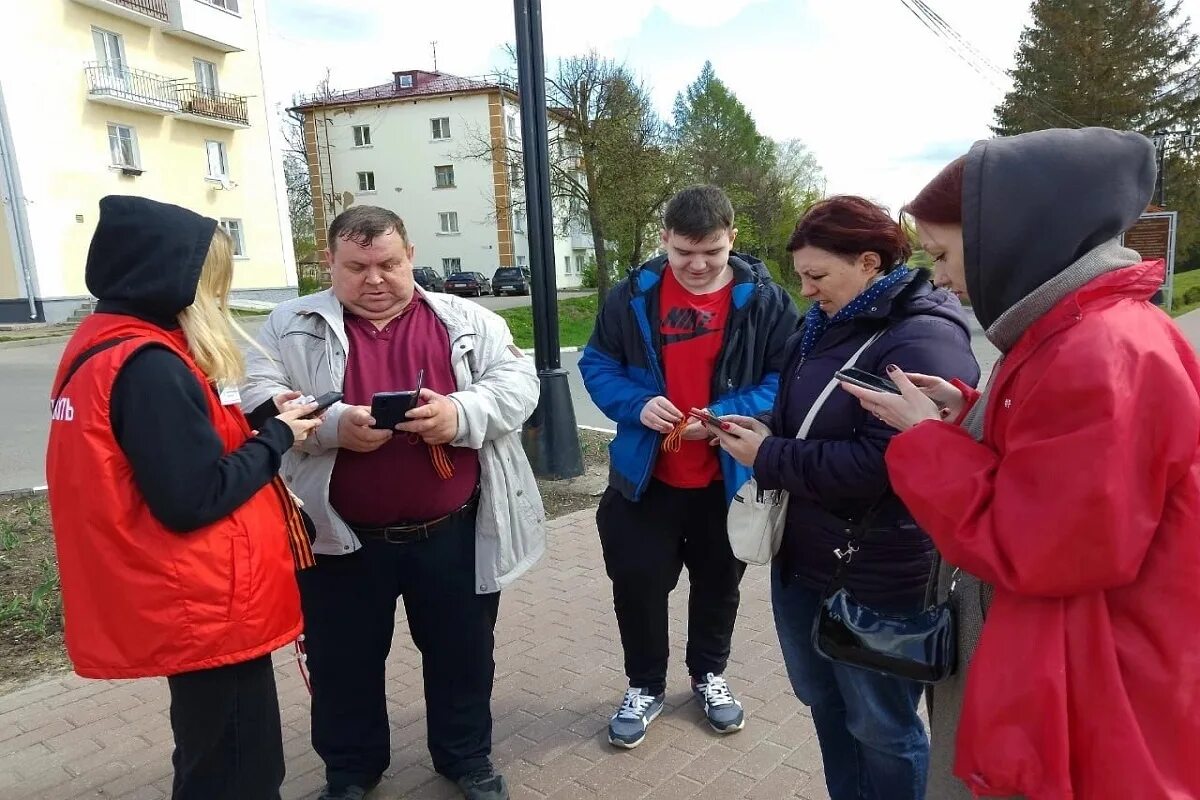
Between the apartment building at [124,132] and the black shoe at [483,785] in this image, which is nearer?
the black shoe at [483,785]

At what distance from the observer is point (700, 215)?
280 cm

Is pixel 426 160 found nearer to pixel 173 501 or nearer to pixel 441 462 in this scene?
pixel 441 462

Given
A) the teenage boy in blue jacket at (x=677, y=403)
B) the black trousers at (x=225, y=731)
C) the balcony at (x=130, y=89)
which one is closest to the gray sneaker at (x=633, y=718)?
the teenage boy in blue jacket at (x=677, y=403)

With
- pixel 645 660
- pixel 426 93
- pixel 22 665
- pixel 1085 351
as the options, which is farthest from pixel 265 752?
pixel 426 93

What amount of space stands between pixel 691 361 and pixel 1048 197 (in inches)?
64.8

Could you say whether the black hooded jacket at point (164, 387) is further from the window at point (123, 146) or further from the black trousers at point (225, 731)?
the window at point (123, 146)

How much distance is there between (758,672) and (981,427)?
232cm

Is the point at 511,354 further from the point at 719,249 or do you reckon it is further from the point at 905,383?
the point at 905,383

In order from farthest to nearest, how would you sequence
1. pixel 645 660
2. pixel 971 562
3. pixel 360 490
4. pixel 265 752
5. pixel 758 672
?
pixel 758 672 < pixel 645 660 < pixel 360 490 < pixel 265 752 < pixel 971 562

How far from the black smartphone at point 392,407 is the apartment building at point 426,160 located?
4206cm

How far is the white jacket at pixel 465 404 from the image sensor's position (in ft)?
8.27

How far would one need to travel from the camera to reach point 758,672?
11.8 ft

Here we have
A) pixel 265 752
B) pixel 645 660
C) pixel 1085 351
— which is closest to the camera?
pixel 1085 351

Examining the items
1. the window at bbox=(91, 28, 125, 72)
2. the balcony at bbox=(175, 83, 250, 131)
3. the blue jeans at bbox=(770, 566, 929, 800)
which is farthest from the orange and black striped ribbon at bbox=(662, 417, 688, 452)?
the balcony at bbox=(175, 83, 250, 131)
